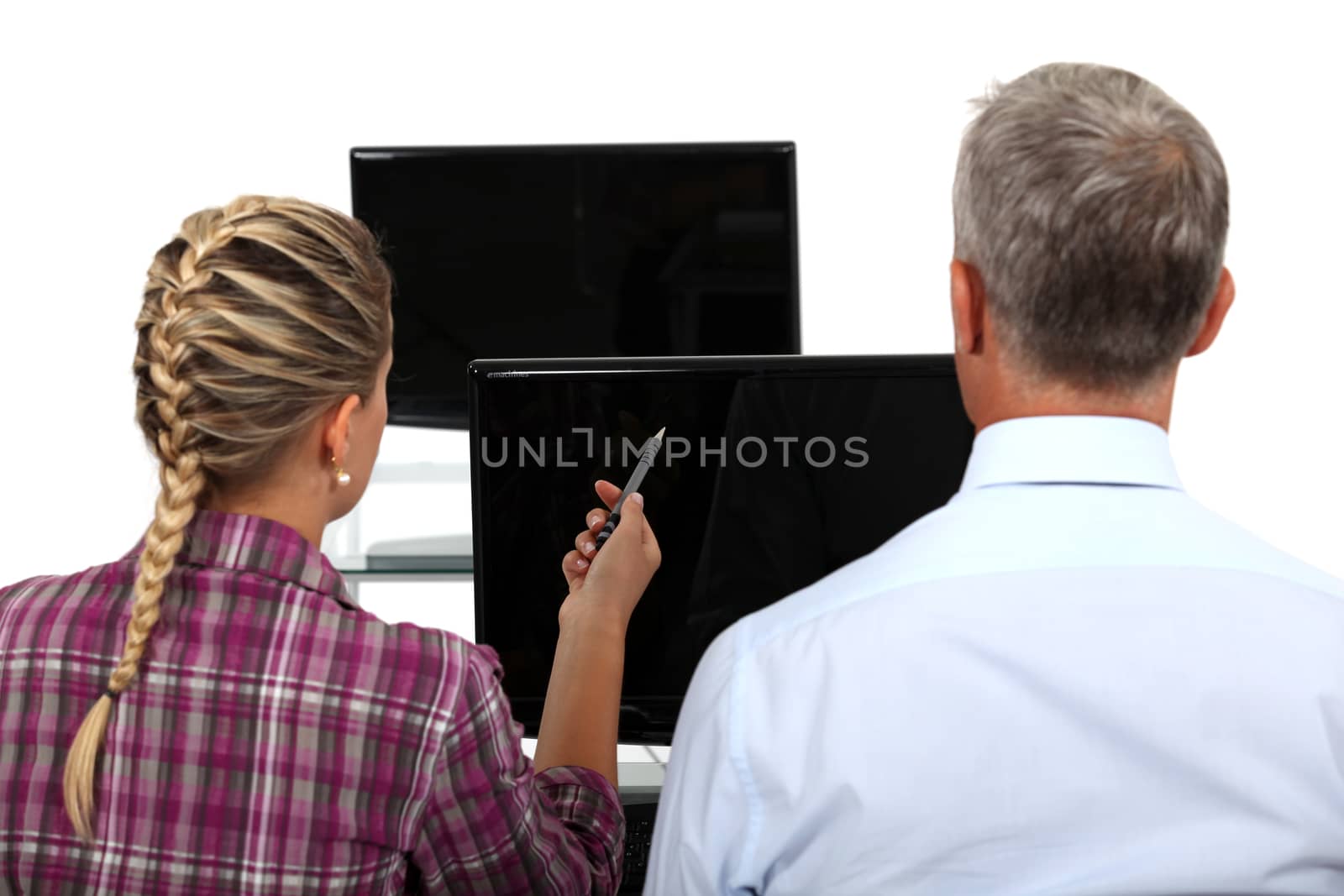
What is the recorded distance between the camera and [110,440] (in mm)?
2867

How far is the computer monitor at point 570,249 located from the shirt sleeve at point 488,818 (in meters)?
1.46

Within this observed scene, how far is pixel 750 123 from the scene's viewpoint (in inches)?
108

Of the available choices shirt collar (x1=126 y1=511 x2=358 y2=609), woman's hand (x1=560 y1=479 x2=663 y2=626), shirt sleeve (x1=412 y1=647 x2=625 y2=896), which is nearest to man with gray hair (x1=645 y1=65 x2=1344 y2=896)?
shirt sleeve (x1=412 y1=647 x2=625 y2=896)

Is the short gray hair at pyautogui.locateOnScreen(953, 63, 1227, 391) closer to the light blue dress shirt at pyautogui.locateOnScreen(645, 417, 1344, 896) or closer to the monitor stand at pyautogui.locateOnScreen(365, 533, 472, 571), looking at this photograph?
the light blue dress shirt at pyautogui.locateOnScreen(645, 417, 1344, 896)

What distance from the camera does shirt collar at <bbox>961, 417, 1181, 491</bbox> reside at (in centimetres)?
78

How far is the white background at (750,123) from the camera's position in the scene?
2723 mm

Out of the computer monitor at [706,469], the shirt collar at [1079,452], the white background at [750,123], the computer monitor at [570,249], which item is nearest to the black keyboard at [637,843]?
the computer monitor at [706,469]

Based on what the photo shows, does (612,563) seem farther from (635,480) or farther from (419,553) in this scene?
(419,553)

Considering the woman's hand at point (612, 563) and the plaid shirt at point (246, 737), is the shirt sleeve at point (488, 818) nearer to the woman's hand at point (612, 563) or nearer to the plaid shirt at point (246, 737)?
the plaid shirt at point (246, 737)

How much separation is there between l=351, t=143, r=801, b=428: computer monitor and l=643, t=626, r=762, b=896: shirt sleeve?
64.0 inches

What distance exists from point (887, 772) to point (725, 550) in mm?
513

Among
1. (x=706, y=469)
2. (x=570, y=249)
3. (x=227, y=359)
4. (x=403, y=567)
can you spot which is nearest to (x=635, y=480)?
(x=706, y=469)

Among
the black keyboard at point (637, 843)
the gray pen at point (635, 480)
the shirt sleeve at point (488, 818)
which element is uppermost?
the gray pen at point (635, 480)

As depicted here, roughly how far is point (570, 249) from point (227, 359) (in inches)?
60.7
